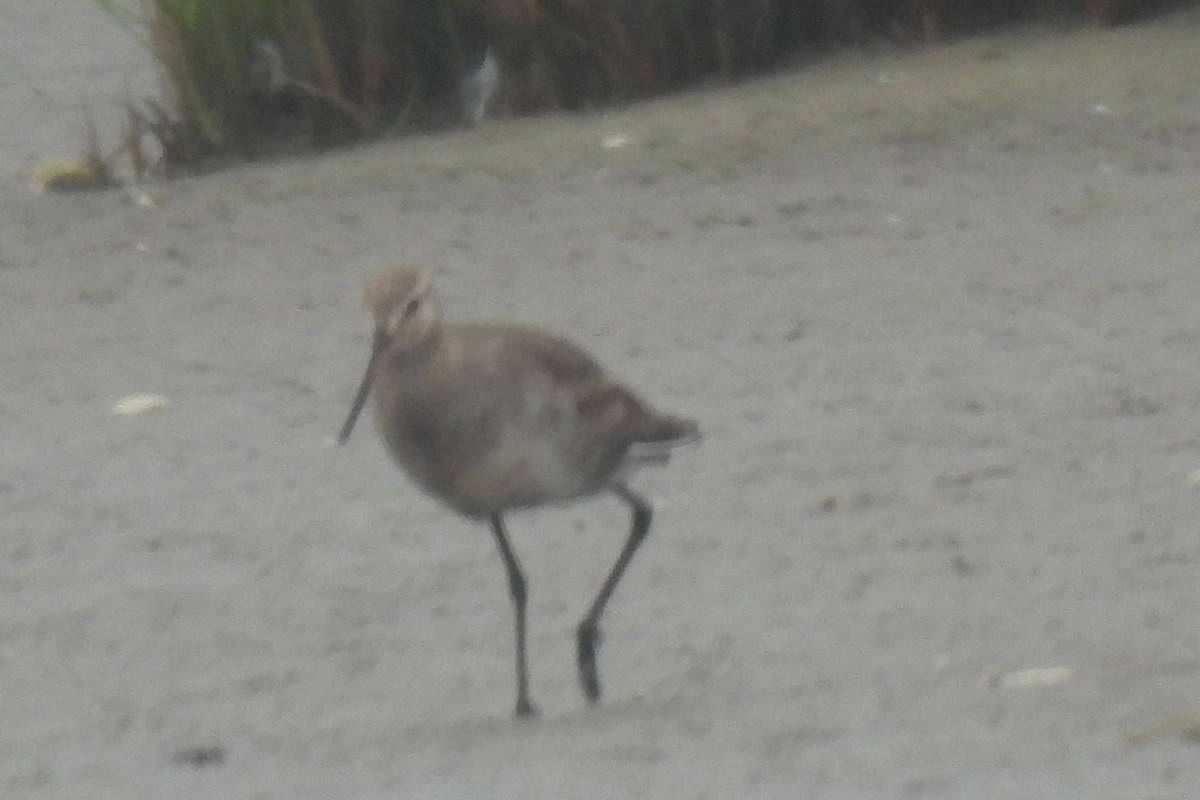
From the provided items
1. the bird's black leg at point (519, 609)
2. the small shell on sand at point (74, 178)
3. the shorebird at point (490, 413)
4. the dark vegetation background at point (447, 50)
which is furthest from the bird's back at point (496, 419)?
the small shell on sand at point (74, 178)

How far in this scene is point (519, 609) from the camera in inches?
215

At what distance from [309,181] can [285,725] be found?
487cm

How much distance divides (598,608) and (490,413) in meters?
0.48

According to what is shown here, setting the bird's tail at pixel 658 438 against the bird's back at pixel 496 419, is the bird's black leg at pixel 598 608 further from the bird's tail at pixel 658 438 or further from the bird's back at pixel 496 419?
the bird's back at pixel 496 419

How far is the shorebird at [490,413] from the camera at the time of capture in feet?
16.9

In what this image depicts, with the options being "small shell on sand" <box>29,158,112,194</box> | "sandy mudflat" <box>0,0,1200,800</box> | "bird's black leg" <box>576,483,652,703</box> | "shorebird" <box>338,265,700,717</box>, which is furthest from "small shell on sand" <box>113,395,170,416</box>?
"small shell on sand" <box>29,158,112,194</box>

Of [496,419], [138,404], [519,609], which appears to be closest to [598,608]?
[519,609]

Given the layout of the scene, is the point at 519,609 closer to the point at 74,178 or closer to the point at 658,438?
the point at 658,438

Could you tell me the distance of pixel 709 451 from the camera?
694cm

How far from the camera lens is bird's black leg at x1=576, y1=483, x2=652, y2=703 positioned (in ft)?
17.4

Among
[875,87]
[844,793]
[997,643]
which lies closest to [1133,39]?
[875,87]

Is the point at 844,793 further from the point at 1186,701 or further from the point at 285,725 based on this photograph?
the point at 285,725

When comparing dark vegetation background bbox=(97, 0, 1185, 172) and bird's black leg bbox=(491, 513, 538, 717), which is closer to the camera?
bird's black leg bbox=(491, 513, 538, 717)

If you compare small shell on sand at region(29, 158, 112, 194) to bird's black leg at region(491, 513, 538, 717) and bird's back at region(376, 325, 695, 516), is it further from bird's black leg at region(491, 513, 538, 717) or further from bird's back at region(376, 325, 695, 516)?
bird's back at region(376, 325, 695, 516)
